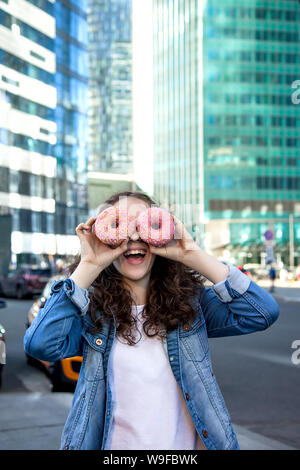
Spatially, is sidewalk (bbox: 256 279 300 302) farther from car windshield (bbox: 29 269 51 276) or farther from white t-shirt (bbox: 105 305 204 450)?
white t-shirt (bbox: 105 305 204 450)

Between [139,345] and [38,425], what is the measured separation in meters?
3.42

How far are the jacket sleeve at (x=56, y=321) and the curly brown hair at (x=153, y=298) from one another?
3.7 inches

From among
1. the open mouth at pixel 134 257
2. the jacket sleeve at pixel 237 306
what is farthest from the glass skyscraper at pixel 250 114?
the open mouth at pixel 134 257

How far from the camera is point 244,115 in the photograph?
3546 inches

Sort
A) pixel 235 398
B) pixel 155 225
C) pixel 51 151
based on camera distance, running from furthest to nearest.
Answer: pixel 51 151 → pixel 235 398 → pixel 155 225

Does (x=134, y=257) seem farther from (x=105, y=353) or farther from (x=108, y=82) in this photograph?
(x=108, y=82)

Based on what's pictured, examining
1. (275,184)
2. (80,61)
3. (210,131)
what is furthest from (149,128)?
(80,61)

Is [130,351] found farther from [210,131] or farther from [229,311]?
[210,131]

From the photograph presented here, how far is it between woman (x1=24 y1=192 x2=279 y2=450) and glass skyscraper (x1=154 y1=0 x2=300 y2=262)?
8503 centimetres

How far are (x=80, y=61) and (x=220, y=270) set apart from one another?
65693mm

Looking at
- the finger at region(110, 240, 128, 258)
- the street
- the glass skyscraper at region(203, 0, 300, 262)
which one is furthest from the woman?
the glass skyscraper at region(203, 0, 300, 262)

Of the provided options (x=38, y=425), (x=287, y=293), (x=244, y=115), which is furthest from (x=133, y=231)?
(x=244, y=115)

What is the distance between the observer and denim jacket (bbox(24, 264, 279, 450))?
71.6 inches

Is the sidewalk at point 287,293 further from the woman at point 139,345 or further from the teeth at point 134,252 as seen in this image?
the teeth at point 134,252
